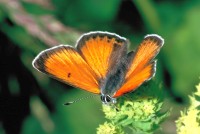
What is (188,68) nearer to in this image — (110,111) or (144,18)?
(144,18)

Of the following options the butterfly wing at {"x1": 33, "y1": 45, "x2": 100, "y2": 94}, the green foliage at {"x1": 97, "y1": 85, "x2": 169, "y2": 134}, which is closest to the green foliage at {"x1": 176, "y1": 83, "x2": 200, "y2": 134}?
the green foliage at {"x1": 97, "y1": 85, "x2": 169, "y2": 134}

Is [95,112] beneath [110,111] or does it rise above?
above

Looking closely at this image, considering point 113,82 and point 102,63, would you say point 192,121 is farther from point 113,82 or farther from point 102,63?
point 102,63

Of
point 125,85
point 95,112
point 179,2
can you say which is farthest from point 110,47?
point 179,2

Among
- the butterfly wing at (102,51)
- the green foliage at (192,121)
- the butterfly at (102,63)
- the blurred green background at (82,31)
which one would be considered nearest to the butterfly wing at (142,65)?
the butterfly at (102,63)

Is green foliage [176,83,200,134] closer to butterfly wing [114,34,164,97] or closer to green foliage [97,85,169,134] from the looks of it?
green foliage [97,85,169,134]

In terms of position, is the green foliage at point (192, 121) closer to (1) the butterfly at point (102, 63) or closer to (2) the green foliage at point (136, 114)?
(2) the green foliage at point (136, 114)
